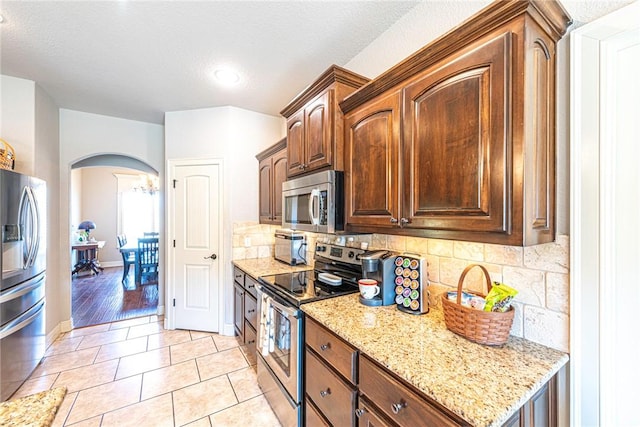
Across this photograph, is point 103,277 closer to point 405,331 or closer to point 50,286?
point 50,286

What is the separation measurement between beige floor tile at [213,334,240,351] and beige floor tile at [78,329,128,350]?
106 cm

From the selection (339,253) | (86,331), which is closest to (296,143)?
(339,253)

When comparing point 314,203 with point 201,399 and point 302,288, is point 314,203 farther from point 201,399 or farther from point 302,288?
point 201,399

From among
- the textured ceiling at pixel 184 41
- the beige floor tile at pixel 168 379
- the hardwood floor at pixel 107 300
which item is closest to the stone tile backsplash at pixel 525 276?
the textured ceiling at pixel 184 41

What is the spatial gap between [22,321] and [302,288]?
2.31m

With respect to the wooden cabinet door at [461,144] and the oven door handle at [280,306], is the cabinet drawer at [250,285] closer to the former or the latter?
the oven door handle at [280,306]

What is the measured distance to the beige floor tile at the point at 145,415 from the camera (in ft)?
5.92

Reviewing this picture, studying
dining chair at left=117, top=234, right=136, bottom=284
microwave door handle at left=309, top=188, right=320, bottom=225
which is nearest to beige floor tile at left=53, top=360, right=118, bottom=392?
microwave door handle at left=309, top=188, right=320, bottom=225

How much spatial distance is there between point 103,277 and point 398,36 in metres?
7.37

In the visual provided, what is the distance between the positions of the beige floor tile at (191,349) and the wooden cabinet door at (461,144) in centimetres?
260

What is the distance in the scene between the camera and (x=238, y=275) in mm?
2947

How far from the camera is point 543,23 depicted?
98 cm

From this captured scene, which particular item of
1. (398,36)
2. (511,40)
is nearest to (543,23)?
(511,40)
